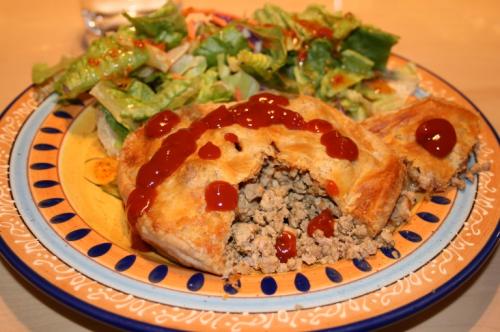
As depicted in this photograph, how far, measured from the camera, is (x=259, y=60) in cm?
515

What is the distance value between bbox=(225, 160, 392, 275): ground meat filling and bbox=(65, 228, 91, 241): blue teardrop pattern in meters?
0.93

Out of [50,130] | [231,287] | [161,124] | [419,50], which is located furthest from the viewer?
[419,50]

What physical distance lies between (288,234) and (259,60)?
195cm

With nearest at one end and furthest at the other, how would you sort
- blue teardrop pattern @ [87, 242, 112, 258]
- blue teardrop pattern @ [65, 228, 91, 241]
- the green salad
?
blue teardrop pattern @ [87, 242, 112, 258] → blue teardrop pattern @ [65, 228, 91, 241] → the green salad

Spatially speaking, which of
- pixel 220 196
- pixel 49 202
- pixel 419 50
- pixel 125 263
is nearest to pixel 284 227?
pixel 220 196

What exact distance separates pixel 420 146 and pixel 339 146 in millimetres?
849

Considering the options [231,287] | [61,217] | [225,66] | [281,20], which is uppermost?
[281,20]

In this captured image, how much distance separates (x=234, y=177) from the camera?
367 cm

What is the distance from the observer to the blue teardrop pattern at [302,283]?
130 inches

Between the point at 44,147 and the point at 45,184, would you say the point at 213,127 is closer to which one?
the point at 45,184

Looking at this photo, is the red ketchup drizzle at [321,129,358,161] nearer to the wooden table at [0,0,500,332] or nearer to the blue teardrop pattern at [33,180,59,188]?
the wooden table at [0,0,500,332]

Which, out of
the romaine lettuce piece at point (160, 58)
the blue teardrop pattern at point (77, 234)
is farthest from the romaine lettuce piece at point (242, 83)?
the blue teardrop pattern at point (77, 234)

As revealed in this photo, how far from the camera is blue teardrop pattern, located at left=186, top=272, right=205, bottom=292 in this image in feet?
10.8

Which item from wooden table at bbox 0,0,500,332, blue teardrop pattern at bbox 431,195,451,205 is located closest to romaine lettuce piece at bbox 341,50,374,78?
wooden table at bbox 0,0,500,332
